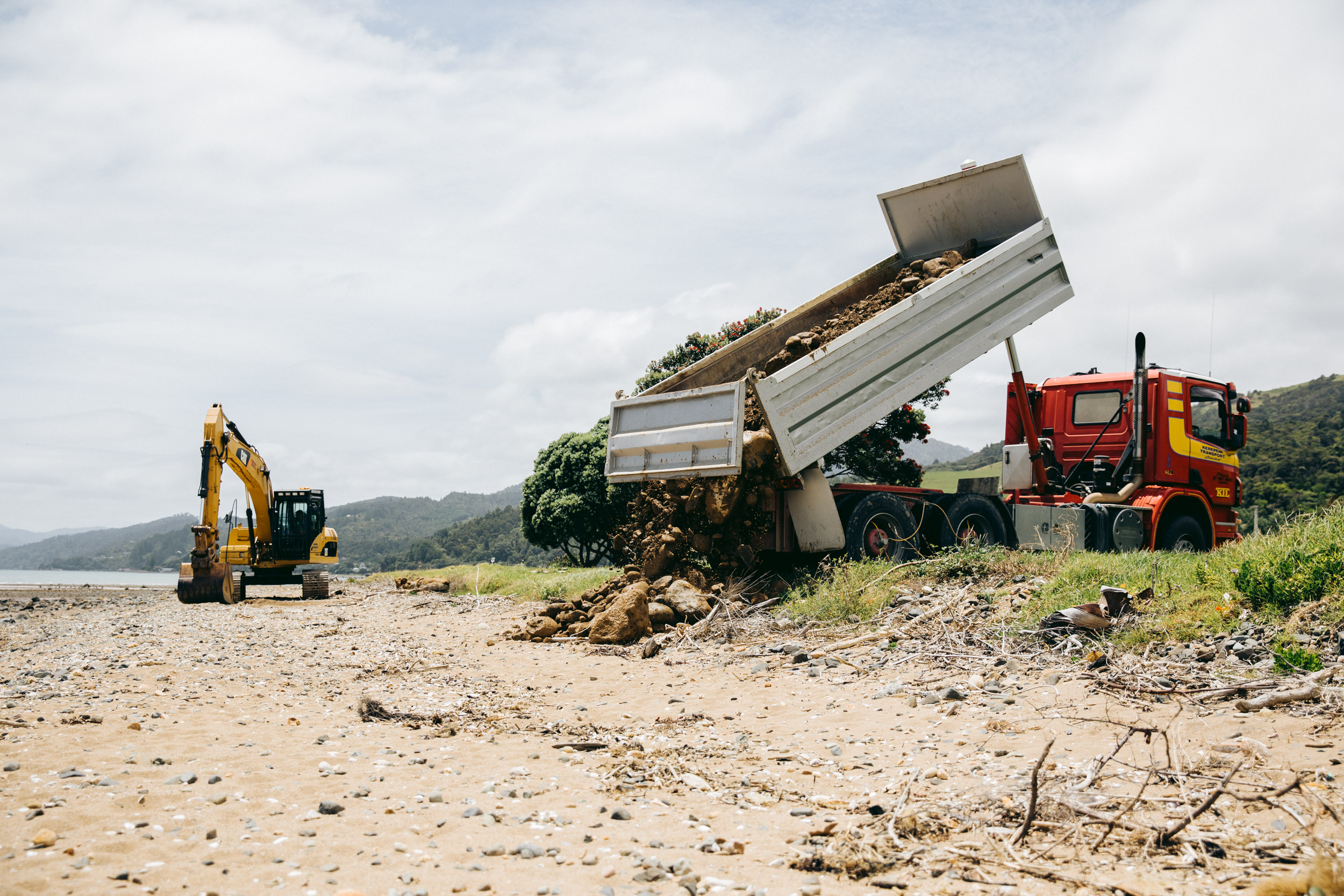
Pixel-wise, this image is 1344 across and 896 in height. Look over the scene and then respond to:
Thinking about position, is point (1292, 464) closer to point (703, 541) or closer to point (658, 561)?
point (703, 541)

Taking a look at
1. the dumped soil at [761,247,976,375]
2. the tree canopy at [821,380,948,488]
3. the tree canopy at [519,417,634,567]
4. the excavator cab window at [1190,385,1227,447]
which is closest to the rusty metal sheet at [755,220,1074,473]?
the dumped soil at [761,247,976,375]

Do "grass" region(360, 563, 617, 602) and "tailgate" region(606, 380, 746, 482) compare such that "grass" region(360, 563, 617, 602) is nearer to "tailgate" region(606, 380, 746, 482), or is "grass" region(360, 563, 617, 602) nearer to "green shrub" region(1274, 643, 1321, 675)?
"tailgate" region(606, 380, 746, 482)

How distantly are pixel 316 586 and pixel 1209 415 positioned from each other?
19043mm

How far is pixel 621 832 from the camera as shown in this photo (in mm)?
3533

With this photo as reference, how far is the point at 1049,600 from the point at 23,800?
22.7 feet

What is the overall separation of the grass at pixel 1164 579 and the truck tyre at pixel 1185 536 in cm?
248

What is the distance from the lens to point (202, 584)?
56.4 feet

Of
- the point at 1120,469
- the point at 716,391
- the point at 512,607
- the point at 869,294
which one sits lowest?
the point at 512,607

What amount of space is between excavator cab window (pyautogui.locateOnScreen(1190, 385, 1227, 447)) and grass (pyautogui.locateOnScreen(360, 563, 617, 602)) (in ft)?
30.5

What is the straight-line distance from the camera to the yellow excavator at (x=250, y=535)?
17.1 meters

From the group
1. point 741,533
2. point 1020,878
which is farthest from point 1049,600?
point 1020,878

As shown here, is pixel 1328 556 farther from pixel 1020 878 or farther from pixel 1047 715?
pixel 1020 878

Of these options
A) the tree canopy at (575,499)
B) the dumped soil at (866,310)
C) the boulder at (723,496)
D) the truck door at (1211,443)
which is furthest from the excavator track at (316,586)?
the truck door at (1211,443)

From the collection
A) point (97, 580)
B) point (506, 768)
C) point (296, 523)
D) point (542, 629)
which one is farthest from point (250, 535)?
point (97, 580)
